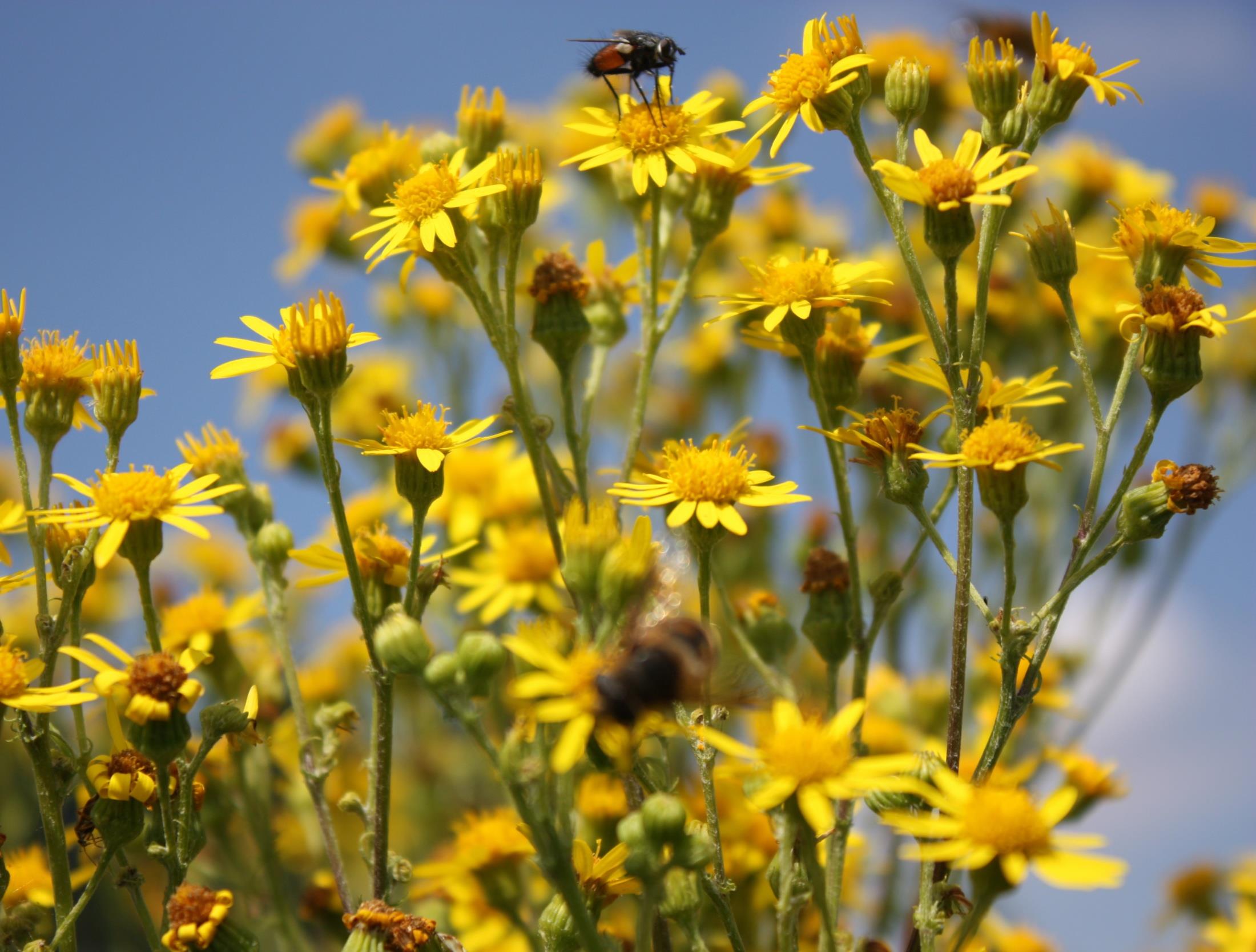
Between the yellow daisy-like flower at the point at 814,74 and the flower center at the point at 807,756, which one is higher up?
the yellow daisy-like flower at the point at 814,74

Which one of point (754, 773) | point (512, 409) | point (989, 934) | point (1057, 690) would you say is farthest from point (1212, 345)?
point (754, 773)

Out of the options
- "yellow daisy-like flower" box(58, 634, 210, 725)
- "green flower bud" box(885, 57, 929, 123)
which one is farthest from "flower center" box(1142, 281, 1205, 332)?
"yellow daisy-like flower" box(58, 634, 210, 725)

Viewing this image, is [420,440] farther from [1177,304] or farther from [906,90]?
[1177,304]

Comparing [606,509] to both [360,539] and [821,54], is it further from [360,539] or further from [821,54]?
[821,54]

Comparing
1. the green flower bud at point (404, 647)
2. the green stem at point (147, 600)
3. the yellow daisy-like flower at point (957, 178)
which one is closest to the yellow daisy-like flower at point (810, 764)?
the green flower bud at point (404, 647)

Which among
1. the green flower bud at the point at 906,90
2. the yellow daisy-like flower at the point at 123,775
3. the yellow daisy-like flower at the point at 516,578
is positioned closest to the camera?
the yellow daisy-like flower at the point at 123,775

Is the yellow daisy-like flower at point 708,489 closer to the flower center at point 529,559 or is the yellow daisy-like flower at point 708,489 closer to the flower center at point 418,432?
the flower center at point 418,432

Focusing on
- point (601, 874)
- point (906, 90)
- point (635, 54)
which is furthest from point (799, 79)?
point (601, 874)
